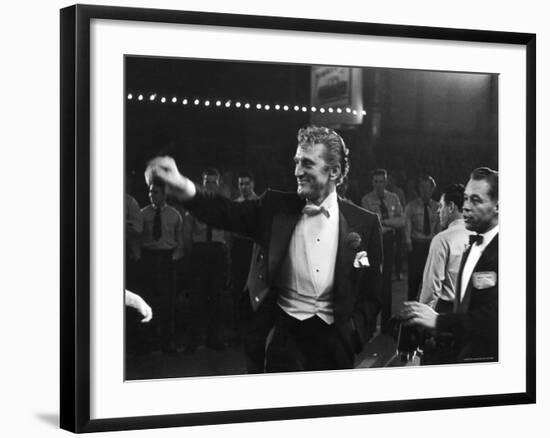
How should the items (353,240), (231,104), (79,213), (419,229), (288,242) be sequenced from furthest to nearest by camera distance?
(419,229)
(353,240)
(288,242)
(231,104)
(79,213)

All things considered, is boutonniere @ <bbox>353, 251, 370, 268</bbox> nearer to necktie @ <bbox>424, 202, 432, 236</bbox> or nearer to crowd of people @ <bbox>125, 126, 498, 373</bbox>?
crowd of people @ <bbox>125, 126, 498, 373</bbox>

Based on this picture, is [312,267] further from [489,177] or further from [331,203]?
[489,177]

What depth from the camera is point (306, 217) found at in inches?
209

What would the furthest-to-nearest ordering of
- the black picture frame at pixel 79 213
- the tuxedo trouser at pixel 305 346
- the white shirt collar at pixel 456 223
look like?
the white shirt collar at pixel 456 223 < the tuxedo trouser at pixel 305 346 < the black picture frame at pixel 79 213

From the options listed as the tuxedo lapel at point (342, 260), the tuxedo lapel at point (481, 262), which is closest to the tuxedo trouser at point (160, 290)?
the tuxedo lapel at point (342, 260)

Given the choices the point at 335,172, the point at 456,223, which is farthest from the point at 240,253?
the point at 456,223

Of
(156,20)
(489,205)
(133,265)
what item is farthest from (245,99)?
(489,205)

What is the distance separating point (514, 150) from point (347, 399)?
51.8 inches

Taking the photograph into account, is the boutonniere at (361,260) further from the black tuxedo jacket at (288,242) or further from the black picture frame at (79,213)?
the black picture frame at (79,213)

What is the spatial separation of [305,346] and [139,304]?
715 millimetres

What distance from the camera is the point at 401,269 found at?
Result: 550 centimetres

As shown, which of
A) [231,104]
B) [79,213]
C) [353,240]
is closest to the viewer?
[79,213]

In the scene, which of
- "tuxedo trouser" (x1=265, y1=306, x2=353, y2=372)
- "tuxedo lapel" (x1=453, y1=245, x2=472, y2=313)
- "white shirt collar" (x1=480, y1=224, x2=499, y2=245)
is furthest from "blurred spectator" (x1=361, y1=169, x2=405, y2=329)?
"white shirt collar" (x1=480, y1=224, x2=499, y2=245)

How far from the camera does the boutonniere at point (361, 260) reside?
5.40 meters
